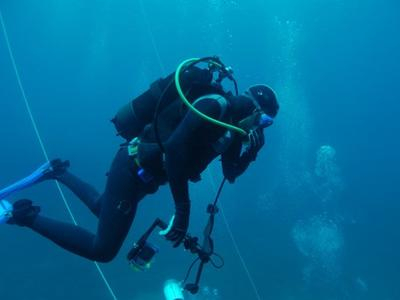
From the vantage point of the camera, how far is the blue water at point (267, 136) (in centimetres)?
1114

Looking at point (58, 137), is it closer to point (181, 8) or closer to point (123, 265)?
point (123, 265)

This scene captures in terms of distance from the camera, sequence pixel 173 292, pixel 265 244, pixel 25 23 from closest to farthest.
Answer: pixel 173 292 → pixel 265 244 → pixel 25 23

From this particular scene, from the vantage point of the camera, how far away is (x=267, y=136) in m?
20.7

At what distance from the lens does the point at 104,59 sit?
19375 mm

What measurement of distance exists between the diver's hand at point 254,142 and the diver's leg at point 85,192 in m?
1.91

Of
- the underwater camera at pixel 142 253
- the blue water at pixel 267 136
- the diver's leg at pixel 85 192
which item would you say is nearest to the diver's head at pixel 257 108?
the underwater camera at pixel 142 253

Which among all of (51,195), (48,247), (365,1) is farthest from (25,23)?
(365,1)

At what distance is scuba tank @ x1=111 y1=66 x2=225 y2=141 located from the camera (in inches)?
111

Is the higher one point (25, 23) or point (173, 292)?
point (25, 23)

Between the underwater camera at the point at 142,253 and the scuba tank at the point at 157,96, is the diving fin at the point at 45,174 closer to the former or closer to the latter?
the scuba tank at the point at 157,96

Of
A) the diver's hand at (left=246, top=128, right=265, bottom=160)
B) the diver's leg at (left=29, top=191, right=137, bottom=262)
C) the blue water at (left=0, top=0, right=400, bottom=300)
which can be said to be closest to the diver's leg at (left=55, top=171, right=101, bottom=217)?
the diver's leg at (left=29, top=191, right=137, bottom=262)

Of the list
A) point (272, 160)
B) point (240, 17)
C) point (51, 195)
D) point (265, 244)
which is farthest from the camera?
point (240, 17)

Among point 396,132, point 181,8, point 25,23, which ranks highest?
point 25,23

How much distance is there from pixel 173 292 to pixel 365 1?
3139cm
